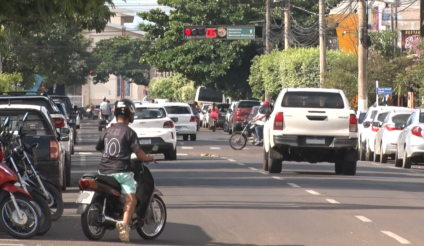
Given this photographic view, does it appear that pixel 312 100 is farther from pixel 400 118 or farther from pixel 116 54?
pixel 116 54

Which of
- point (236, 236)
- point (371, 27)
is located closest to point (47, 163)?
point (236, 236)

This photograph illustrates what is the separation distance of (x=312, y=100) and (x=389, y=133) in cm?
725

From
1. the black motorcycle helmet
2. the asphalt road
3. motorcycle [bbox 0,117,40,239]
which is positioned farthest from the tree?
the black motorcycle helmet

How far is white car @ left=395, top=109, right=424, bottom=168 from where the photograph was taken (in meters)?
27.3

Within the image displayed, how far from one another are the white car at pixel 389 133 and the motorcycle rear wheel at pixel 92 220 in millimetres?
18679

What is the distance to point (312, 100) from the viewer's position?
24.1 meters

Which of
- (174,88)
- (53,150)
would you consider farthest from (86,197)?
(174,88)

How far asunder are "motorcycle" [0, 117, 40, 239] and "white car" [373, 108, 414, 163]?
18647 mm

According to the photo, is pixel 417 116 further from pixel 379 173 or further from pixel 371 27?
pixel 371 27

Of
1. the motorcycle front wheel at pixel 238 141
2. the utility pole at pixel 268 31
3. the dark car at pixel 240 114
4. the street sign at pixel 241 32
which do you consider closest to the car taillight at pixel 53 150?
the motorcycle front wheel at pixel 238 141

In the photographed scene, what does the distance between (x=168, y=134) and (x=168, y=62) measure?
4320 cm

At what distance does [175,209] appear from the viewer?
1619 cm

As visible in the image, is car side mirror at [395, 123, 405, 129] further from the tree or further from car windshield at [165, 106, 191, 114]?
the tree

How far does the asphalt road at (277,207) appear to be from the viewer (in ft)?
41.7
